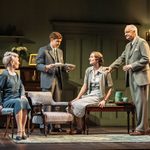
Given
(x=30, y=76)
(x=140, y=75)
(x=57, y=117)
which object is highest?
(x=30, y=76)

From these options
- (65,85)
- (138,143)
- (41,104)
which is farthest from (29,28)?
(138,143)

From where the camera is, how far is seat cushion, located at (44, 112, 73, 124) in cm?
664

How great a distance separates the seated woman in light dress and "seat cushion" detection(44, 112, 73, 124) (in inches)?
8.2

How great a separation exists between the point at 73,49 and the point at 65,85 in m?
0.77

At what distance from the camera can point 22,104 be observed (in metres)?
6.20

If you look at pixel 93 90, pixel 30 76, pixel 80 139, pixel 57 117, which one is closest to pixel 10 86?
pixel 57 117

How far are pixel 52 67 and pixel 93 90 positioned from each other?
73 cm

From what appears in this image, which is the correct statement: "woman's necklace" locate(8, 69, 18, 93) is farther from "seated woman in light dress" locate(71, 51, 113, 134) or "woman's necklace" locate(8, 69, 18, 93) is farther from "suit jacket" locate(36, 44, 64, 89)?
"seated woman in light dress" locate(71, 51, 113, 134)

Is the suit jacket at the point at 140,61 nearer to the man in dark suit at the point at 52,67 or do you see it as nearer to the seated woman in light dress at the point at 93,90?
the seated woman in light dress at the point at 93,90

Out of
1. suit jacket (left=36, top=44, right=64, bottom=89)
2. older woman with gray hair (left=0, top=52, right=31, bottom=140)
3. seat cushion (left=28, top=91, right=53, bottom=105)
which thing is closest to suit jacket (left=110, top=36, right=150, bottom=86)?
suit jacket (left=36, top=44, right=64, bottom=89)

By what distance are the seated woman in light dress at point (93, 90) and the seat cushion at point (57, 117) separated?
0.69ft

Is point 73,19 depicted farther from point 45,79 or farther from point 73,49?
point 45,79

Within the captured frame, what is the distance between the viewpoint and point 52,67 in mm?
7172

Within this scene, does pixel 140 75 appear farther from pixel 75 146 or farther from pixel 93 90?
pixel 75 146
